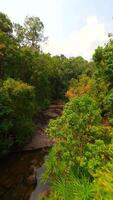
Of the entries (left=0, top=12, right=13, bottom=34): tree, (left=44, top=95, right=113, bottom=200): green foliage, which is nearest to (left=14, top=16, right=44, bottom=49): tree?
(left=0, top=12, right=13, bottom=34): tree

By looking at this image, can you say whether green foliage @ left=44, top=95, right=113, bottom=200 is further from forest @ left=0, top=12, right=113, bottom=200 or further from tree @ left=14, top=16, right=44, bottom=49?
tree @ left=14, top=16, right=44, bottom=49

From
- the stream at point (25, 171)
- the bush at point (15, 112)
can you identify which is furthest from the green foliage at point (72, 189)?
the bush at point (15, 112)

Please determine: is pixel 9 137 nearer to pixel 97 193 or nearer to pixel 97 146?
pixel 97 146

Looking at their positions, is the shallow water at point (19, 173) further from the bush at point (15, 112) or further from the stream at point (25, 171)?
the bush at point (15, 112)

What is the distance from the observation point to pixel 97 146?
13094mm

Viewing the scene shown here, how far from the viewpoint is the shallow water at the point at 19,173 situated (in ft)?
63.4

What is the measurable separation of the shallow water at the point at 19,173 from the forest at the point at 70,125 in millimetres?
1079

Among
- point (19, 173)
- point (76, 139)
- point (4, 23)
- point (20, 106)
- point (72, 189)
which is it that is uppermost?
point (4, 23)

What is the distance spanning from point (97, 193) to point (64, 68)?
56822 millimetres

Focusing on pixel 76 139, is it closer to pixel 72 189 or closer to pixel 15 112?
pixel 72 189

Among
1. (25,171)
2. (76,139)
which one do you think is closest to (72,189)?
(76,139)

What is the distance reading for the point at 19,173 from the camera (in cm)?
2280

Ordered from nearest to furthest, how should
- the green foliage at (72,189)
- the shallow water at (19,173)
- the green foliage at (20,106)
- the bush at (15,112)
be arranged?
1. the green foliage at (72,189)
2. the shallow water at (19,173)
3. the bush at (15,112)
4. the green foliage at (20,106)

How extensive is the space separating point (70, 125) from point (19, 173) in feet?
29.7
